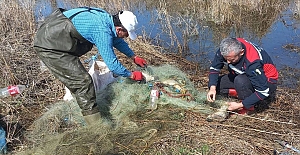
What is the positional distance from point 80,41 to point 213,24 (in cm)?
561

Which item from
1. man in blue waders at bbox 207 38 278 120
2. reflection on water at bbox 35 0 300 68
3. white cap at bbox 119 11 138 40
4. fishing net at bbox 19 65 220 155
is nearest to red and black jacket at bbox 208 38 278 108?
man in blue waders at bbox 207 38 278 120

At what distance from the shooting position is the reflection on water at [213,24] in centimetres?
655

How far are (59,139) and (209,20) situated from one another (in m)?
6.35

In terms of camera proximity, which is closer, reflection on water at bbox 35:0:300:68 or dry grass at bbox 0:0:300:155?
dry grass at bbox 0:0:300:155

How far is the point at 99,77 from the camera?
4.09 meters

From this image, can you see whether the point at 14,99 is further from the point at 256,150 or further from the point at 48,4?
the point at 48,4

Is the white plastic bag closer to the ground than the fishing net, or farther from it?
farther from it

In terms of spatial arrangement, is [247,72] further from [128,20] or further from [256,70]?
[128,20]

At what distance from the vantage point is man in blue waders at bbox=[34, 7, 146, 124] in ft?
10.4

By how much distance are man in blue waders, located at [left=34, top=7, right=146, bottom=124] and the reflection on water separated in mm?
3087

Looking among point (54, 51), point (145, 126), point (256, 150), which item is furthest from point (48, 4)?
point (256, 150)

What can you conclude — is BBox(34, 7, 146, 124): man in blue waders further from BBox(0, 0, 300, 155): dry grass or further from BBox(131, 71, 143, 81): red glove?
BBox(0, 0, 300, 155): dry grass

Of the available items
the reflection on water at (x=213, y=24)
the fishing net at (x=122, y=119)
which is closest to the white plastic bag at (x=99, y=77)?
the fishing net at (x=122, y=119)

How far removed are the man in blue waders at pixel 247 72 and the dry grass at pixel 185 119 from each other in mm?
274
